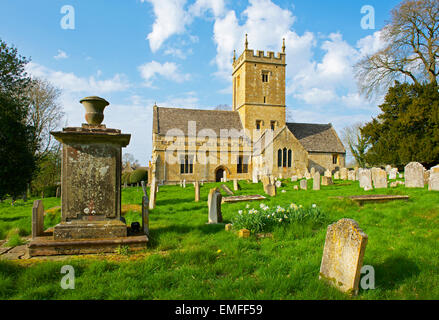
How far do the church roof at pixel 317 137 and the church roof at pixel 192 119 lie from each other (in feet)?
24.7

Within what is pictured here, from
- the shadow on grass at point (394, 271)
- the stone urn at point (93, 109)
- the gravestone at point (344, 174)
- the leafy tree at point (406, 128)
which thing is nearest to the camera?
the shadow on grass at point (394, 271)

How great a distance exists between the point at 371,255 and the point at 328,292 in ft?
5.45

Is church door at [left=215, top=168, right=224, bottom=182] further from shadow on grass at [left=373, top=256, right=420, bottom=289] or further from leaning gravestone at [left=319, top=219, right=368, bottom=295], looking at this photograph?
leaning gravestone at [left=319, top=219, right=368, bottom=295]

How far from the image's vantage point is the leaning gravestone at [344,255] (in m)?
3.22

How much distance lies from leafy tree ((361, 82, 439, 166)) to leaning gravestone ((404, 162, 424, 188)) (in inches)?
478

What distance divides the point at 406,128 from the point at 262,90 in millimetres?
15059

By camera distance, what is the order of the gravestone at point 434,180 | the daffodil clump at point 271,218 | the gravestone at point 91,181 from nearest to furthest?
the gravestone at point 91,181 → the daffodil clump at point 271,218 → the gravestone at point 434,180

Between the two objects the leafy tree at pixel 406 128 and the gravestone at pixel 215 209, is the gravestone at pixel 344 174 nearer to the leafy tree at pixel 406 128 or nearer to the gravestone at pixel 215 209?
the leafy tree at pixel 406 128

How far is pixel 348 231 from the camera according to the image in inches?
133

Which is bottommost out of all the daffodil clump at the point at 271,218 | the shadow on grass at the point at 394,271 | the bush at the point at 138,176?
the shadow on grass at the point at 394,271

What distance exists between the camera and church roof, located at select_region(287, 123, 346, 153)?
31.6 m

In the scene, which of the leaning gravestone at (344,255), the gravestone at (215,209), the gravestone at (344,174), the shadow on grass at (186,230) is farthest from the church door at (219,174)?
the leaning gravestone at (344,255)

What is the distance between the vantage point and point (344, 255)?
3402mm

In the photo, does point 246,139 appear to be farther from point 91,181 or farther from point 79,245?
point 79,245
